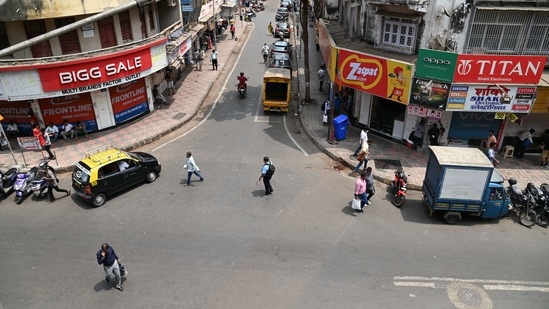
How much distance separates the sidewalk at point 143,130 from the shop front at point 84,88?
3.04 ft

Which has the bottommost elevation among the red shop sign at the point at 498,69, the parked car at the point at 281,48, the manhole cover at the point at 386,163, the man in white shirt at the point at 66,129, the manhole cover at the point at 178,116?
the manhole cover at the point at 386,163

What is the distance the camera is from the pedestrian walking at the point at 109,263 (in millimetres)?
9961

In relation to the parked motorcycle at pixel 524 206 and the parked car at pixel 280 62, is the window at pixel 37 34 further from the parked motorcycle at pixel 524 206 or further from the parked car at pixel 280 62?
the parked motorcycle at pixel 524 206

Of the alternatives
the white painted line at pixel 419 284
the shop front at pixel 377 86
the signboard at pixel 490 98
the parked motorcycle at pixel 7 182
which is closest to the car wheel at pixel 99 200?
the parked motorcycle at pixel 7 182

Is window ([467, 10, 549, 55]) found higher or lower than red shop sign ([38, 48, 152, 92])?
higher

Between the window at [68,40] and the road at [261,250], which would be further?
the window at [68,40]

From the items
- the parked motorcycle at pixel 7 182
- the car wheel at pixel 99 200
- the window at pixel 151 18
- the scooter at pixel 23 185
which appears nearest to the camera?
the car wheel at pixel 99 200

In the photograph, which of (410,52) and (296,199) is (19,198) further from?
(410,52)

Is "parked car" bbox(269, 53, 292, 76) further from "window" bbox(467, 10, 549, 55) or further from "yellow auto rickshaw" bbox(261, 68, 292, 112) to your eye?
"window" bbox(467, 10, 549, 55)

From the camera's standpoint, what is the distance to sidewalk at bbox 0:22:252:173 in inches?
696

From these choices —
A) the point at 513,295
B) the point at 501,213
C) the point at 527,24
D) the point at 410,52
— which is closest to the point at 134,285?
the point at 513,295

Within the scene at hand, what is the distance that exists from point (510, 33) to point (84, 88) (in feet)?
62.6

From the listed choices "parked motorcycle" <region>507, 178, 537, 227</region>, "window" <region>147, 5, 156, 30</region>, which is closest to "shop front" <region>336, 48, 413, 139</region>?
"parked motorcycle" <region>507, 178, 537, 227</region>

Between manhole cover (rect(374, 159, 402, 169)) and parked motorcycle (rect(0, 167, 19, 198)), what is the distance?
14865 millimetres
